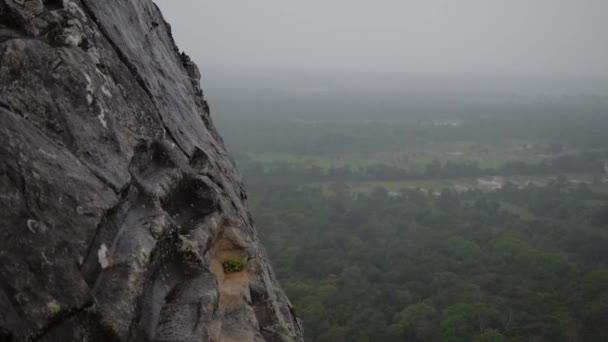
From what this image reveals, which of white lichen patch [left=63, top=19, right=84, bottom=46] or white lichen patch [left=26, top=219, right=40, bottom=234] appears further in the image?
white lichen patch [left=63, top=19, right=84, bottom=46]

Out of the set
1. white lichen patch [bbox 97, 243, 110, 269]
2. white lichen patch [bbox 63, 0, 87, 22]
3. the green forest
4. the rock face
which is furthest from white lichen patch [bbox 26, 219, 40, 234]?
the green forest

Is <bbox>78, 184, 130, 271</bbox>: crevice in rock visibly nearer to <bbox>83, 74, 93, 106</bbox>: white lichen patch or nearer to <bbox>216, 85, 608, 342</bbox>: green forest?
<bbox>83, 74, 93, 106</bbox>: white lichen patch

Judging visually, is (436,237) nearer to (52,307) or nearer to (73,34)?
(73,34)

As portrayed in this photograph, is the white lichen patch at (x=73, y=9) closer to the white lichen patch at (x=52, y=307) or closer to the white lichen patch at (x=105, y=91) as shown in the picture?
the white lichen patch at (x=105, y=91)

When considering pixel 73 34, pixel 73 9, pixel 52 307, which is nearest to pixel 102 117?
pixel 73 34

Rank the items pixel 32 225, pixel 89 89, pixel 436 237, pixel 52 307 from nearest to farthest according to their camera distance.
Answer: pixel 52 307
pixel 32 225
pixel 89 89
pixel 436 237

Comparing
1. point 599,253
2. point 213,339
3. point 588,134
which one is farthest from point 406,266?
point 588,134
